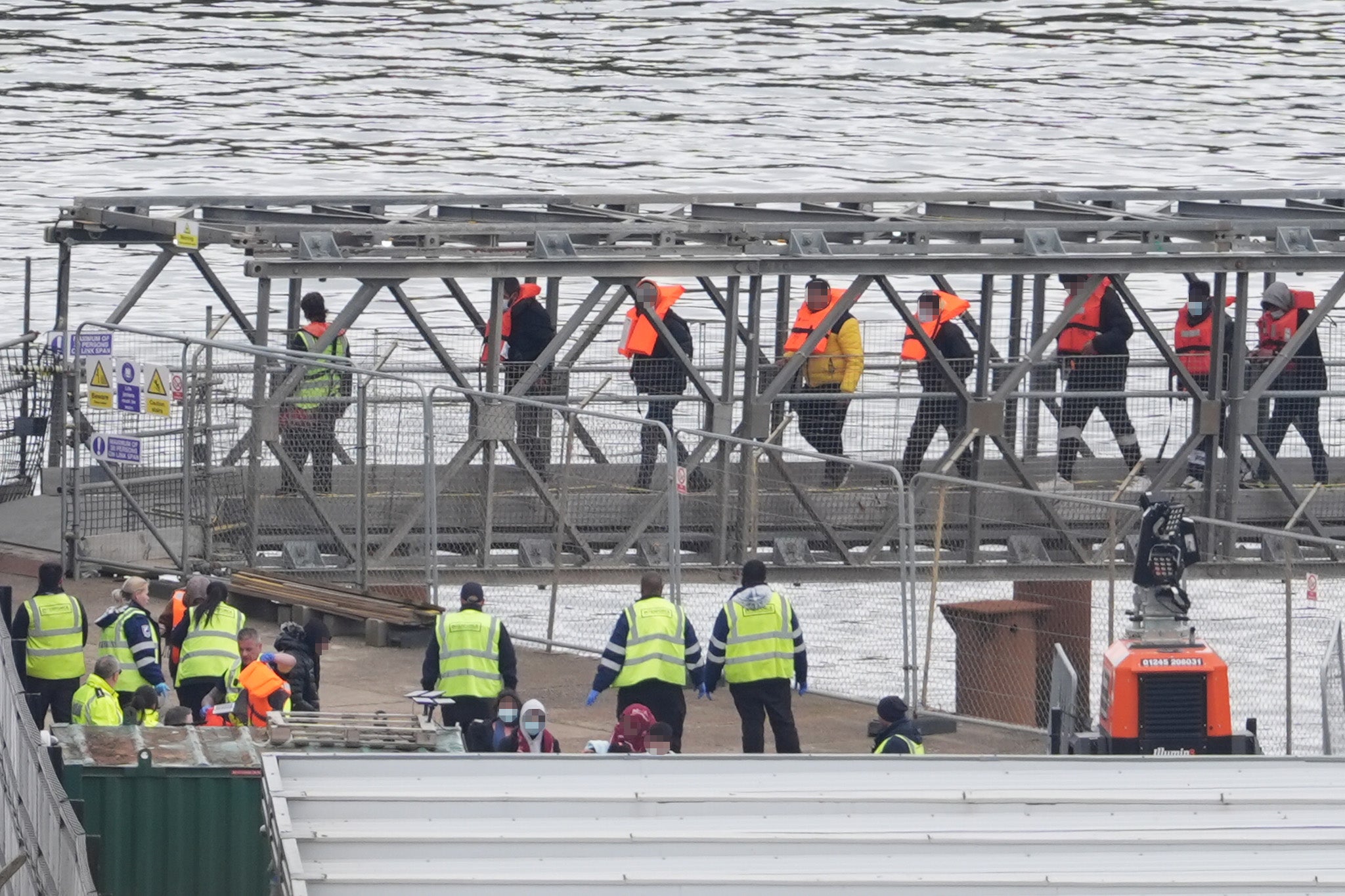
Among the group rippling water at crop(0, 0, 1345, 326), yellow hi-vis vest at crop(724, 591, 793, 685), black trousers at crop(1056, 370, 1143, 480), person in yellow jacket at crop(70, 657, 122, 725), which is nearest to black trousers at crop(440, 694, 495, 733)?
yellow hi-vis vest at crop(724, 591, 793, 685)

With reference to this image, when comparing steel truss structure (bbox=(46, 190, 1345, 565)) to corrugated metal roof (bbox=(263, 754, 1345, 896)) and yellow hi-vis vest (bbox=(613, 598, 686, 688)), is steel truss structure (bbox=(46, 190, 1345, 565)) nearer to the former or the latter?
yellow hi-vis vest (bbox=(613, 598, 686, 688))

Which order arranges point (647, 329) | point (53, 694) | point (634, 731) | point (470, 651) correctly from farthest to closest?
point (647, 329) < point (53, 694) < point (470, 651) < point (634, 731)

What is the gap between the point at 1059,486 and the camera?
21953 millimetres

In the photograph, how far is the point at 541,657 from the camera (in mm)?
19906

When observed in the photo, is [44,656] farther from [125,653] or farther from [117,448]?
[117,448]

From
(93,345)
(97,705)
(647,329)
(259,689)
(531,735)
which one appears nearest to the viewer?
(531,735)

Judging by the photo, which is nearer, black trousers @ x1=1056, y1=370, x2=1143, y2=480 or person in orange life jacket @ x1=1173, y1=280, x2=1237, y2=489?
black trousers @ x1=1056, y1=370, x2=1143, y2=480

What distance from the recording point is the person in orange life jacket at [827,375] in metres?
21.3

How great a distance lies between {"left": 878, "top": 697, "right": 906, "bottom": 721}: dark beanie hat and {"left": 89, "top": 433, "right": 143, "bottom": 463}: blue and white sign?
7.95 meters

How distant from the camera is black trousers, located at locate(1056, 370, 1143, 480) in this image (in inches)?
842

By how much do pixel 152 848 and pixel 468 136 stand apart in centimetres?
4137

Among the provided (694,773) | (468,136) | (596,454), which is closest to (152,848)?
(694,773)

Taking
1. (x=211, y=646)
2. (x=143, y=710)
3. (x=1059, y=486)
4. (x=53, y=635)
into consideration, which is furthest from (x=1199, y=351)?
(x=143, y=710)

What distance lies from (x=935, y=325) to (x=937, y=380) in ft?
1.51
